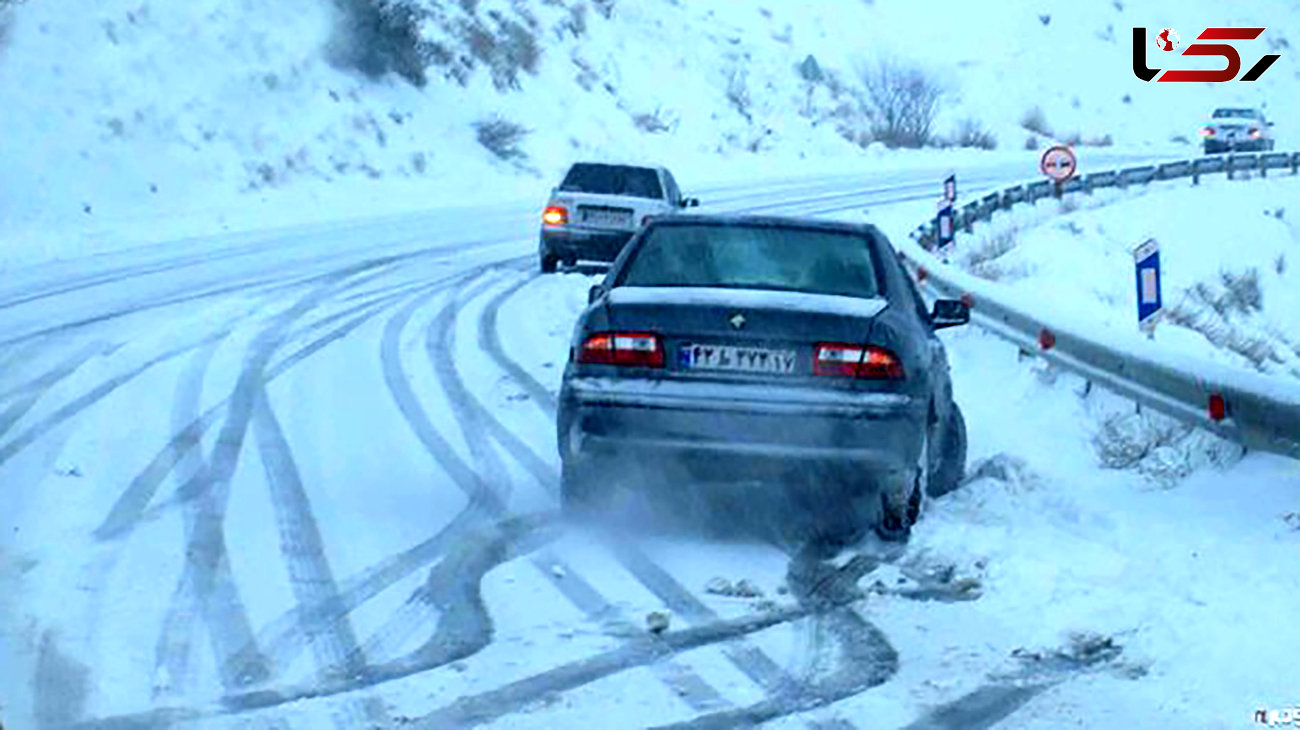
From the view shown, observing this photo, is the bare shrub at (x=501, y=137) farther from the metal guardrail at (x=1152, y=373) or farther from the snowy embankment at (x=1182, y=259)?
the metal guardrail at (x=1152, y=373)

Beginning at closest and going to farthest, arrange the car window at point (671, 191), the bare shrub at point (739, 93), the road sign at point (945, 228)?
the car window at point (671, 191) < the road sign at point (945, 228) < the bare shrub at point (739, 93)

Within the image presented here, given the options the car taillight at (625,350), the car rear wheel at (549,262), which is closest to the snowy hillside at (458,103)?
the car rear wheel at (549,262)

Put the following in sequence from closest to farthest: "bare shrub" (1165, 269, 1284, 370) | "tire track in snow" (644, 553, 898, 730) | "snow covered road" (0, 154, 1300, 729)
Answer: "tire track in snow" (644, 553, 898, 730), "snow covered road" (0, 154, 1300, 729), "bare shrub" (1165, 269, 1284, 370)

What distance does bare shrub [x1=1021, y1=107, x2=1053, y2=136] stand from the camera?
69.9 metres

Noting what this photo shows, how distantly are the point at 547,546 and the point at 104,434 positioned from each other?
3.49 m

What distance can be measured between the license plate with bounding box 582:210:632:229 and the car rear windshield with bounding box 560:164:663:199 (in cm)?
48

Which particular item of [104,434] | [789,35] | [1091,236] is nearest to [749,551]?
[104,434]

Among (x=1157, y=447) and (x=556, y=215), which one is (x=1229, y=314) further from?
(x=1157, y=447)

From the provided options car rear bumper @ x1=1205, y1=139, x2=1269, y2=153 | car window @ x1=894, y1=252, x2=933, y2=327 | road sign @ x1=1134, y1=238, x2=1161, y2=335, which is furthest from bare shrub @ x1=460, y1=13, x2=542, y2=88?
car window @ x1=894, y1=252, x2=933, y2=327

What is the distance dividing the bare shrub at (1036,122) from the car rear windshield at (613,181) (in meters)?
47.4

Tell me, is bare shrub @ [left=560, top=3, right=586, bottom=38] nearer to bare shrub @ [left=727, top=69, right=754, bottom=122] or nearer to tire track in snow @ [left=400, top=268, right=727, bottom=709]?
bare shrub @ [left=727, top=69, right=754, bottom=122]

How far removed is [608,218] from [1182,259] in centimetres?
1282

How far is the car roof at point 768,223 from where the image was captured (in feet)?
32.1

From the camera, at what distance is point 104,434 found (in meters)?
11.1
